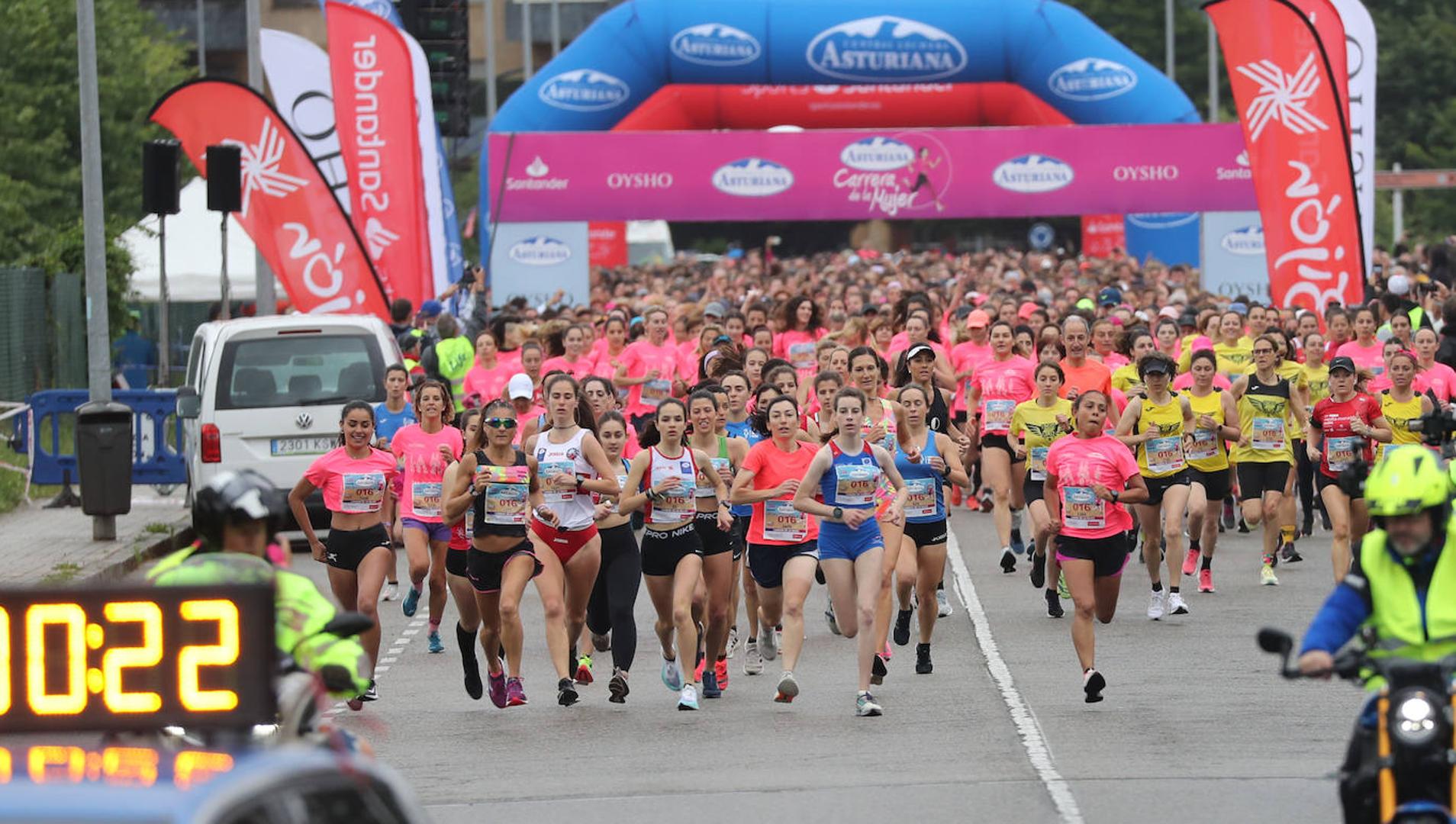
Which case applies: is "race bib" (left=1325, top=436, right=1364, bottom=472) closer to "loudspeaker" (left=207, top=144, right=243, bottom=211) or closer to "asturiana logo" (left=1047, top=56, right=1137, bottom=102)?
"loudspeaker" (left=207, top=144, right=243, bottom=211)

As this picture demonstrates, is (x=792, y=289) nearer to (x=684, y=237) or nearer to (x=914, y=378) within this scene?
(x=914, y=378)

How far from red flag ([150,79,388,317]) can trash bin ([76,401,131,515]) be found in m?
4.93

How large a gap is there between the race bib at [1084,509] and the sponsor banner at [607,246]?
33612mm

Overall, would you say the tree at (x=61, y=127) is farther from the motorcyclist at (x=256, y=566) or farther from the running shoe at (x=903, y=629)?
the motorcyclist at (x=256, y=566)

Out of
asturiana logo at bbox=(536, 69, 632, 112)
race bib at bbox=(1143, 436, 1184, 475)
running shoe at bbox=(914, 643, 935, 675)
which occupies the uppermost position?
asturiana logo at bbox=(536, 69, 632, 112)

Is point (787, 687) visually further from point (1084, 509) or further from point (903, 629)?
point (903, 629)

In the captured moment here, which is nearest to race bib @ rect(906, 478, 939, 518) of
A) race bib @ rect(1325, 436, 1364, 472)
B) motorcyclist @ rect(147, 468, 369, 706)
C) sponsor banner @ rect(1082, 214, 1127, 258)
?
race bib @ rect(1325, 436, 1364, 472)

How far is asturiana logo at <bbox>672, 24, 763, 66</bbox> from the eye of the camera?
37.7m

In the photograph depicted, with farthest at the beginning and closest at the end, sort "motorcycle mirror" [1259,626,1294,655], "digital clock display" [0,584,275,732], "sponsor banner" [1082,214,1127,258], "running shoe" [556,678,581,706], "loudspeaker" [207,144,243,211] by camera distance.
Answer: "sponsor banner" [1082,214,1127,258]
"loudspeaker" [207,144,243,211]
"running shoe" [556,678,581,706]
"motorcycle mirror" [1259,626,1294,655]
"digital clock display" [0,584,275,732]

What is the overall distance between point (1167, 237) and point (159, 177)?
23117 mm

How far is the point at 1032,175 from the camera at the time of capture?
34719 millimetres

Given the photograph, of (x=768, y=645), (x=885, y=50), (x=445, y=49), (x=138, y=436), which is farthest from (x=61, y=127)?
(x=768, y=645)

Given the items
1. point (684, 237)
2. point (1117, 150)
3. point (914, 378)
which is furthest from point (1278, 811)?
point (684, 237)

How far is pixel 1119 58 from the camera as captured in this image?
37406mm
